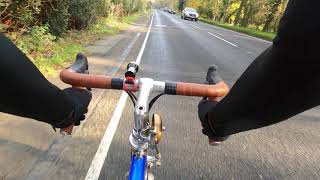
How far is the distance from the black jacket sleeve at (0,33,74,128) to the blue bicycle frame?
1.05ft

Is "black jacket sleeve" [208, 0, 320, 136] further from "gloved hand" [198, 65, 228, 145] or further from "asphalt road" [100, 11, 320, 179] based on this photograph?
"asphalt road" [100, 11, 320, 179]

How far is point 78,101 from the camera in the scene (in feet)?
5.23

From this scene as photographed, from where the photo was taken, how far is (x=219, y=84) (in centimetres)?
159

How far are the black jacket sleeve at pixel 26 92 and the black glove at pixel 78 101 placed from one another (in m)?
0.03

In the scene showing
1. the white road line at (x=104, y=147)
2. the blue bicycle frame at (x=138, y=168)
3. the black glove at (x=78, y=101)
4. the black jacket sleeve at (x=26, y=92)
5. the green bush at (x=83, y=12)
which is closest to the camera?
the black jacket sleeve at (x=26, y=92)

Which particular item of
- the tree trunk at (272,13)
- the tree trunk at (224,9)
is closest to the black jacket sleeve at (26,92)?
the tree trunk at (272,13)

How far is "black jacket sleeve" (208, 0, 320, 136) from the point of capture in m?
1.02

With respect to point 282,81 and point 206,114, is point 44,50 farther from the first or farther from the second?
point 282,81

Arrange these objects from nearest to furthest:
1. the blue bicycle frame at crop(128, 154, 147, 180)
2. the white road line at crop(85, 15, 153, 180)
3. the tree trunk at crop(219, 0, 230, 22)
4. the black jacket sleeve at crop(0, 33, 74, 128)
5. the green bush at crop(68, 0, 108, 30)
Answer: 1. the black jacket sleeve at crop(0, 33, 74, 128)
2. the blue bicycle frame at crop(128, 154, 147, 180)
3. the white road line at crop(85, 15, 153, 180)
4. the green bush at crop(68, 0, 108, 30)
5. the tree trunk at crop(219, 0, 230, 22)

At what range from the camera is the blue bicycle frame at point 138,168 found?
1433mm

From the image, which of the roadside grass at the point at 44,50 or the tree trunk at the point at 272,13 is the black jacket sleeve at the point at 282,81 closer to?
the roadside grass at the point at 44,50

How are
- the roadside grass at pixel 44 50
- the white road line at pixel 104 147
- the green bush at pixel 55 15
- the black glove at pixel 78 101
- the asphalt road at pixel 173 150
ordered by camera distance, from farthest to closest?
the green bush at pixel 55 15
the roadside grass at pixel 44 50
the asphalt road at pixel 173 150
the white road line at pixel 104 147
the black glove at pixel 78 101

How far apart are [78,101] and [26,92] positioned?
1.07ft

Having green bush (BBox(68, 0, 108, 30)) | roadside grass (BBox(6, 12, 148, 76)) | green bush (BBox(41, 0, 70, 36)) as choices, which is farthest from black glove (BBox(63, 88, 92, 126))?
green bush (BBox(68, 0, 108, 30))
